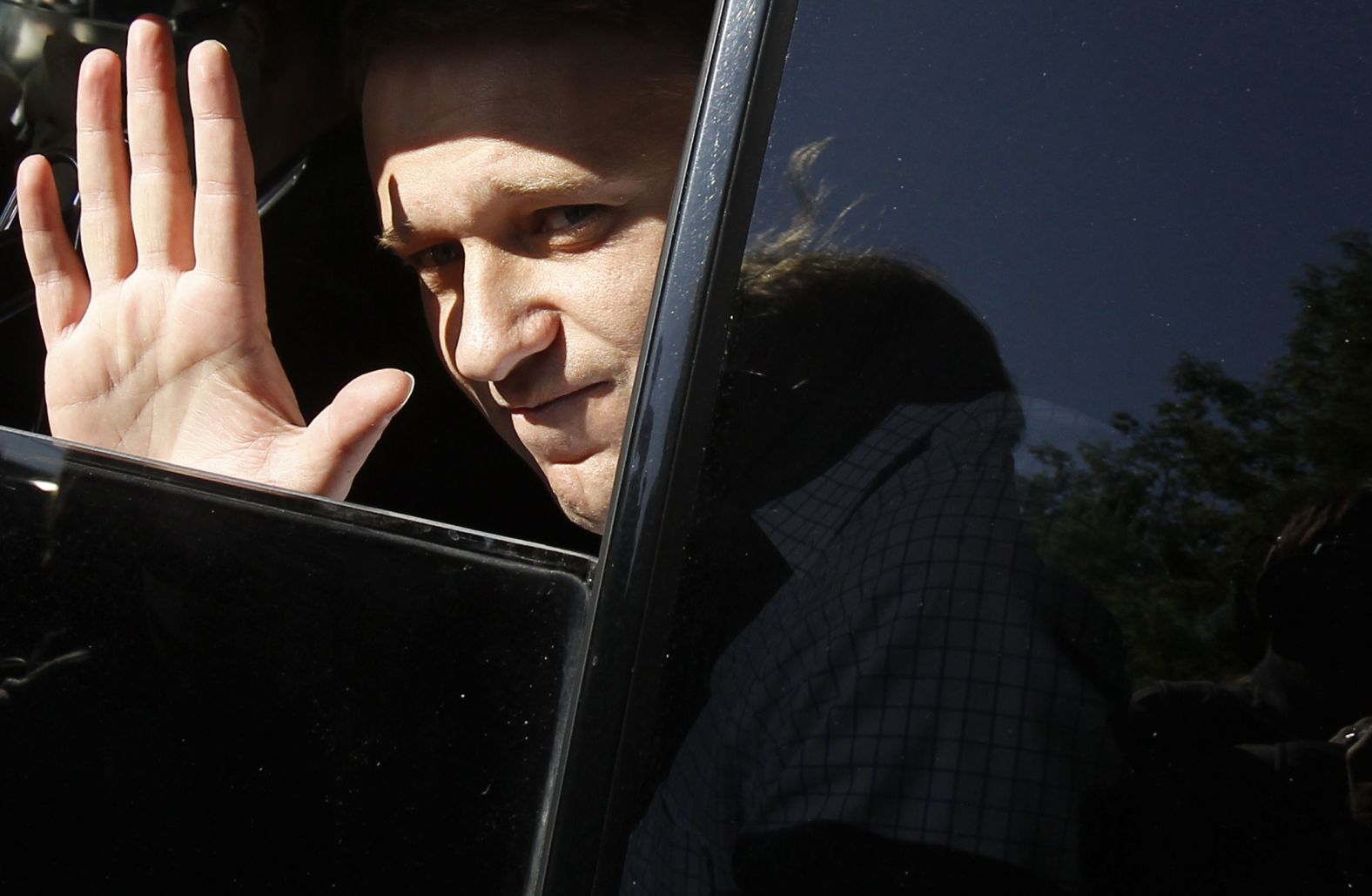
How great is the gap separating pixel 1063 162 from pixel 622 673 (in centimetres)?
48

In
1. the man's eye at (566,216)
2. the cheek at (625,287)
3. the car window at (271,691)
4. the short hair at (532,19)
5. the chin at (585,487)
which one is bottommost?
the car window at (271,691)

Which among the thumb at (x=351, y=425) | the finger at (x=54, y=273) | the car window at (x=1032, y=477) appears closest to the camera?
the car window at (x=1032, y=477)

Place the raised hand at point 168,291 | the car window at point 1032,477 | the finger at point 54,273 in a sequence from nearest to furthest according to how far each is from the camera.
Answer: the car window at point 1032,477 → the raised hand at point 168,291 → the finger at point 54,273

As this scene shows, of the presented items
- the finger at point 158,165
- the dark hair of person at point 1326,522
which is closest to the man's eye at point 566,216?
the finger at point 158,165

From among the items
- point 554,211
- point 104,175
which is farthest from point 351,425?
point 104,175

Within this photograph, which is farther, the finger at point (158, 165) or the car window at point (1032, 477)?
the finger at point (158, 165)

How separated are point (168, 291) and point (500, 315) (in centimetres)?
35

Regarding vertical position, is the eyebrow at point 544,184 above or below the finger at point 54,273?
above

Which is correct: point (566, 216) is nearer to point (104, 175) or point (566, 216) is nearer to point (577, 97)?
point (577, 97)

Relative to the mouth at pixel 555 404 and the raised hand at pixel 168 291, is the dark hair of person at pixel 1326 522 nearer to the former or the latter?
the mouth at pixel 555 404

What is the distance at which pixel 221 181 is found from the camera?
4.29ft

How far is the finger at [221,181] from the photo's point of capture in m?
1.31

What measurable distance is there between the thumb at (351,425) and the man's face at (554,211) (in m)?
0.20

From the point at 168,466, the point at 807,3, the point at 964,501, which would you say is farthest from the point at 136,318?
the point at 964,501
